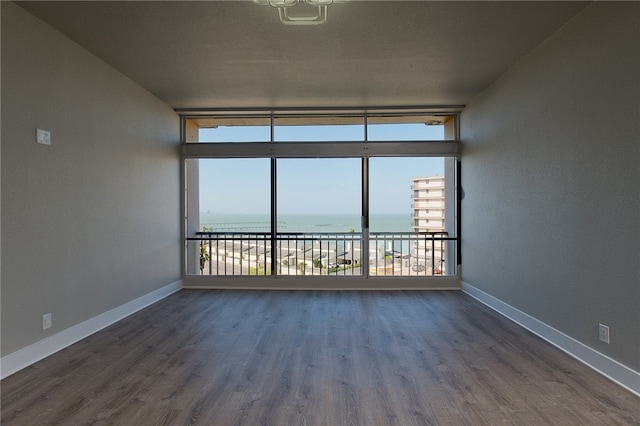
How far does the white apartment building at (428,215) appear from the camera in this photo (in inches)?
197

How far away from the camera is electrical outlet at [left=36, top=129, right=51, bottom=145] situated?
8.41 feet

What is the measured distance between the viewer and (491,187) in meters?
3.94

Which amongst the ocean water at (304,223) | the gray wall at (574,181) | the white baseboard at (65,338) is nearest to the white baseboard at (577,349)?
the gray wall at (574,181)

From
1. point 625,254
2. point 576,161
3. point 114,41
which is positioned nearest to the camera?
point 625,254

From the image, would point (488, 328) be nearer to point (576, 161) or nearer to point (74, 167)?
point (576, 161)

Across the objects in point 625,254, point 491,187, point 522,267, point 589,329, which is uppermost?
point 491,187

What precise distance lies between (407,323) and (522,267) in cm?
132

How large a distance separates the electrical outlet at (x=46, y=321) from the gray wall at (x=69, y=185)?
41 millimetres

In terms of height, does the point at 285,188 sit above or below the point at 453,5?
below

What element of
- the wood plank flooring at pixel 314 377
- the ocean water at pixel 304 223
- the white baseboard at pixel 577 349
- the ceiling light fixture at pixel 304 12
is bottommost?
the wood plank flooring at pixel 314 377

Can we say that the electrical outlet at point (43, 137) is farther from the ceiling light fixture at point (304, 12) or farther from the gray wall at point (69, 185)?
the ceiling light fixture at point (304, 12)

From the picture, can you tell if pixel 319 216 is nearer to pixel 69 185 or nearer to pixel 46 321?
pixel 69 185

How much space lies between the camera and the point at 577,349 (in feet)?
8.31

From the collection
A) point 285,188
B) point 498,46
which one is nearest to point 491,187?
point 498,46
